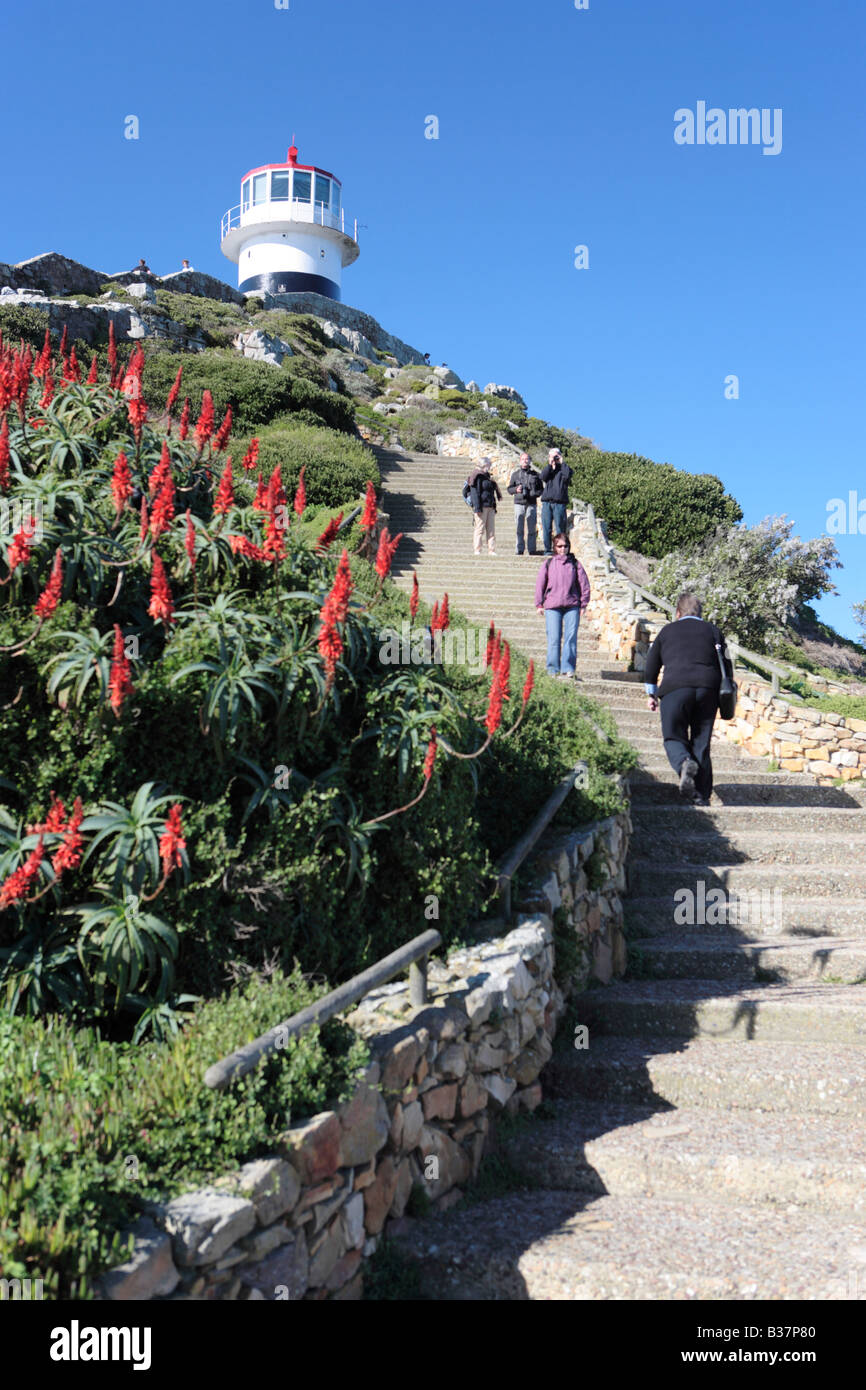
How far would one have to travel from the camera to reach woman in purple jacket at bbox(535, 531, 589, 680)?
10.2 m

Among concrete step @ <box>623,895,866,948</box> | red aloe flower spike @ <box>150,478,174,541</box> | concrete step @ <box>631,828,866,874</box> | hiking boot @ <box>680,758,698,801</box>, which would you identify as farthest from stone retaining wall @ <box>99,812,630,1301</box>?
red aloe flower spike @ <box>150,478,174,541</box>

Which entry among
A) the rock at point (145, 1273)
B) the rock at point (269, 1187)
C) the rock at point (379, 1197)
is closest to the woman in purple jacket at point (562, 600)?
the rock at point (379, 1197)

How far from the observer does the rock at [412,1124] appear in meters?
3.84

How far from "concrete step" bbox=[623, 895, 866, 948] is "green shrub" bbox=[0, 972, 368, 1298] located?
3.87 meters

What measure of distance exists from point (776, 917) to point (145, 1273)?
5492mm

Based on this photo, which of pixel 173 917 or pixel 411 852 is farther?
pixel 411 852

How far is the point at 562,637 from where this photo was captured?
10570 mm

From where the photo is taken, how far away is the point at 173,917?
3.90 m

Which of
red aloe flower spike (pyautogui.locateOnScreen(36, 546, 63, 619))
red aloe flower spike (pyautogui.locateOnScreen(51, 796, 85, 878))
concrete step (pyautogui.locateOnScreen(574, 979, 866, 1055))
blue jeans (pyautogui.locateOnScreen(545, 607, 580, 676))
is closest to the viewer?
red aloe flower spike (pyautogui.locateOnScreen(51, 796, 85, 878))

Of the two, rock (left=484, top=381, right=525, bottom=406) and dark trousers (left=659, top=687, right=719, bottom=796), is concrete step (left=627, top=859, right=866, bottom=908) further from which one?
rock (left=484, top=381, right=525, bottom=406)

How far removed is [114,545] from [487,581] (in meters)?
10.2
